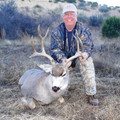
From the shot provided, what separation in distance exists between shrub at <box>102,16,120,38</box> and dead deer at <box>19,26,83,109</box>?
25.6 ft

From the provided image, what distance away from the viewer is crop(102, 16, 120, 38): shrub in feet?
37.9

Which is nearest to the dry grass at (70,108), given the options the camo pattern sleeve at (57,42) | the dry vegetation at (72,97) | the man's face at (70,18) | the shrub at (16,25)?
the dry vegetation at (72,97)

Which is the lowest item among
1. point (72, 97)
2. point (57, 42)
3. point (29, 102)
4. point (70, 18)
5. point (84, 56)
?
point (72, 97)

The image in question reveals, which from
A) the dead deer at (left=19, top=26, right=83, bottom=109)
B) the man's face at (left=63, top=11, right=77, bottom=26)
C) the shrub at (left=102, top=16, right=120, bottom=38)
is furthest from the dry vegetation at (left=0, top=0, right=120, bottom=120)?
the shrub at (left=102, top=16, right=120, bottom=38)

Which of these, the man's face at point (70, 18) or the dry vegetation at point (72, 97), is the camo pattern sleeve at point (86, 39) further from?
the dry vegetation at point (72, 97)

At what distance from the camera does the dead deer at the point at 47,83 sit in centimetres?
362

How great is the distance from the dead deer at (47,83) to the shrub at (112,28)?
7.80 m

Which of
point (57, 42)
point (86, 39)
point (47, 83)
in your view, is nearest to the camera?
point (47, 83)

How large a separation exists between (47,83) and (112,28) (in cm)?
839

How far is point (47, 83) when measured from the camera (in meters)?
3.94

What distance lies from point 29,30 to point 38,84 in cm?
780

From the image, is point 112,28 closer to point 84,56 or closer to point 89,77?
point 89,77

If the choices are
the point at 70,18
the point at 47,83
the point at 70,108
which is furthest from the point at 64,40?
the point at 70,108

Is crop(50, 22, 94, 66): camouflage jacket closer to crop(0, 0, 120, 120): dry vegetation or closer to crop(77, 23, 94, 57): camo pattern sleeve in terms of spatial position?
crop(77, 23, 94, 57): camo pattern sleeve
